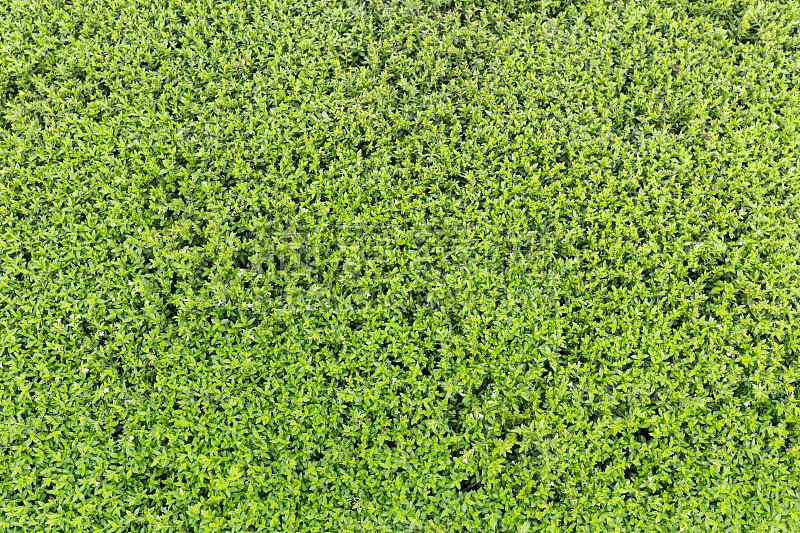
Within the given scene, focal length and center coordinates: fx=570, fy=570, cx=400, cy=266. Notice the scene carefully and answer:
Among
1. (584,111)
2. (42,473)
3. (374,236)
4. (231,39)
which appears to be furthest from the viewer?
(231,39)

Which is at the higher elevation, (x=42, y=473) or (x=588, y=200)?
(x=588, y=200)

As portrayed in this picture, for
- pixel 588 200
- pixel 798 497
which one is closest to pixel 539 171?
pixel 588 200

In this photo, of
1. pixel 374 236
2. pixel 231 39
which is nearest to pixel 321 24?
pixel 231 39

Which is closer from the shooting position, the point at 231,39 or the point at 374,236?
the point at 374,236

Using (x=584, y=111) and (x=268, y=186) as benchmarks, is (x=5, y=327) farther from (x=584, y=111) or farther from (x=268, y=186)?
(x=584, y=111)

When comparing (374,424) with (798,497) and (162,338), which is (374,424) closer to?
(162,338)

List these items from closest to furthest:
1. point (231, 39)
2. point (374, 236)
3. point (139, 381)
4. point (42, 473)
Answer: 1. point (42, 473)
2. point (139, 381)
3. point (374, 236)
4. point (231, 39)

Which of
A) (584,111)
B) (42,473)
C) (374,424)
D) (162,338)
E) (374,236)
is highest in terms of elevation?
(584,111)
